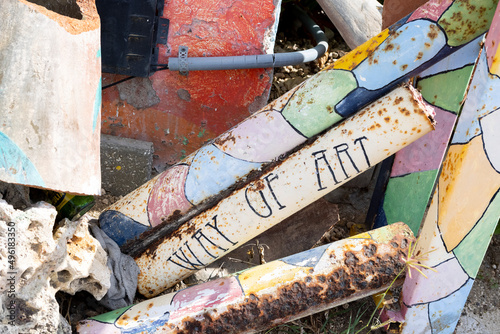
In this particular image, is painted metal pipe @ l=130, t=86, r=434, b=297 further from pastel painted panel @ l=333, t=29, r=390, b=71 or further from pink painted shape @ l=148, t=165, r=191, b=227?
pastel painted panel @ l=333, t=29, r=390, b=71

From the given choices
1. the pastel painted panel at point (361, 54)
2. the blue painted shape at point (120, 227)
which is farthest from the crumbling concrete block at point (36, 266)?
the pastel painted panel at point (361, 54)

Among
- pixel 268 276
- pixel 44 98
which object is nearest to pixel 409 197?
pixel 268 276

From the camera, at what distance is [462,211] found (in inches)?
96.7

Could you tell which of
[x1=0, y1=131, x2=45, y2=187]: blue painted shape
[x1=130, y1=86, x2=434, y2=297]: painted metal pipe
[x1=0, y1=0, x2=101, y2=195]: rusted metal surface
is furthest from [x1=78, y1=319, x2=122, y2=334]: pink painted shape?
[x1=0, y1=131, x2=45, y2=187]: blue painted shape

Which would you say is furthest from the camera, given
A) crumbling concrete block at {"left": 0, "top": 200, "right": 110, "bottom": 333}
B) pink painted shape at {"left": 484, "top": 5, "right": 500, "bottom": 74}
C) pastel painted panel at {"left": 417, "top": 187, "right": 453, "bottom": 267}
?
pastel painted panel at {"left": 417, "top": 187, "right": 453, "bottom": 267}

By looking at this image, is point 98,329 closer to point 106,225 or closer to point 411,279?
point 106,225

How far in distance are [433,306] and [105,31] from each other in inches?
92.1

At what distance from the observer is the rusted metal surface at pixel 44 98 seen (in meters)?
2.07

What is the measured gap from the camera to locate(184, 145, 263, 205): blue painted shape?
2.70 meters

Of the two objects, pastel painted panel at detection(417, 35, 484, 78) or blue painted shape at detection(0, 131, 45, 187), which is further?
pastel painted panel at detection(417, 35, 484, 78)

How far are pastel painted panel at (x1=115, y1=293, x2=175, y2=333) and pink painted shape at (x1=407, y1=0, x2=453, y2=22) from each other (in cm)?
176

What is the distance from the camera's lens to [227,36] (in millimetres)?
3326

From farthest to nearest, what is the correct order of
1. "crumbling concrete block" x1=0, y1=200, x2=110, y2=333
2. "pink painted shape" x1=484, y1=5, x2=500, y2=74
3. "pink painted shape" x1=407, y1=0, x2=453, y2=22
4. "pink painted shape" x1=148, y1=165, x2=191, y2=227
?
"pink painted shape" x1=148, y1=165, x2=191, y2=227 < "pink painted shape" x1=407, y1=0, x2=453, y2=22 < "pink painted shape" x1=484, y1=5, x2=500, y2=74 < "crumbling concrete block" x1=0, y1=200, x2=110, y2=333

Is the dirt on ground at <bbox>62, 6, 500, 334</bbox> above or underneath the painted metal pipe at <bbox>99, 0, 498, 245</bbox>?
underneath
